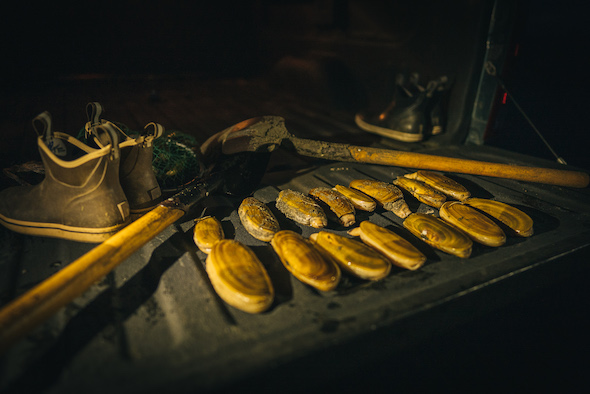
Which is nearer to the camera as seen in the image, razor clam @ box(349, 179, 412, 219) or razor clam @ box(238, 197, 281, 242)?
razor clam @ box(238, 197, 281, 242)

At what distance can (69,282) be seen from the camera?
1053mm

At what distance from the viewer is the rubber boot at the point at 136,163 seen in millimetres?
1457

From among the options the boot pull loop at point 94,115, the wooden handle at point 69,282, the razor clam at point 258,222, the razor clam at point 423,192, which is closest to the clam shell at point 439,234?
the razor clam at point 423,192

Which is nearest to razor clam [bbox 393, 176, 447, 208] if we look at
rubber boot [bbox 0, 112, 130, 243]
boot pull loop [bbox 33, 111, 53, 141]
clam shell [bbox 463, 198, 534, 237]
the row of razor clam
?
the row of razor clam

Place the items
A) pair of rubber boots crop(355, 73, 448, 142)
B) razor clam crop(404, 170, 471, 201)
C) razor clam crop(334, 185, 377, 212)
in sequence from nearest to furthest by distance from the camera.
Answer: razor clam crop(334, 185, 377, 212), razor clam crop(404, 170, 471, 201), pair of rubber boots crop(355, 73, 448, 142)

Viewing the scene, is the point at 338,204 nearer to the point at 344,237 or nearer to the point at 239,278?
the point at 344,237

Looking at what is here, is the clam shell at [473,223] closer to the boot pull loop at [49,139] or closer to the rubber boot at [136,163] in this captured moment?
the rubber boot at [136,163]

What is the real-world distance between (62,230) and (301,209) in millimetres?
1056

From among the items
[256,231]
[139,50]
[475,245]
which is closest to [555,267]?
[475,245]

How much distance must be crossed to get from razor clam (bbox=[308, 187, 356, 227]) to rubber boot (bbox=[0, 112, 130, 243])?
925 mm

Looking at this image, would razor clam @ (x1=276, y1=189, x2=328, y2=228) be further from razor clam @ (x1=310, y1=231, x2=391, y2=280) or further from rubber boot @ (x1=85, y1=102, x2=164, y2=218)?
rubber boot @ (x1=85, y1=102, x2=164, y2=218)

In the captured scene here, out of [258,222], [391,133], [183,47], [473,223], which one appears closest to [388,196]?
[473,223]

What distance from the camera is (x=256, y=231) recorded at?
1451 mm

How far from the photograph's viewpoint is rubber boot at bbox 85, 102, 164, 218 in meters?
1.46
